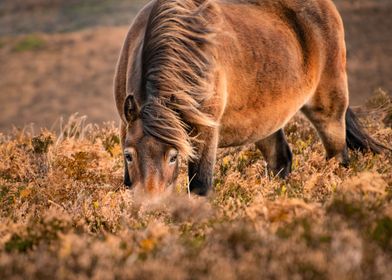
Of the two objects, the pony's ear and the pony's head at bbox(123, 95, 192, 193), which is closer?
the pony's head at bbox(123, 95, 192, 193)

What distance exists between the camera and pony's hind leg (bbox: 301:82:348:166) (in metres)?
7.02

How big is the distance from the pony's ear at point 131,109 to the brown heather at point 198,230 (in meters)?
0.59

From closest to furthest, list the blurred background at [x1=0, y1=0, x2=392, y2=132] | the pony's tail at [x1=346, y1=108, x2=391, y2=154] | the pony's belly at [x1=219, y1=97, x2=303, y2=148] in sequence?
the pony's belly at [x1=219, y1=97, x2=303, y2=148], the pony's tail at [x1=346, y1=108, x2=391, y2=154], the blurred background at [x1=0, y1=0, x2=392, y2=132]

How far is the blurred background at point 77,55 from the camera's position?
22.7 m

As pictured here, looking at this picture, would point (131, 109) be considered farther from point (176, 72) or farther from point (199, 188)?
point (199, 188)

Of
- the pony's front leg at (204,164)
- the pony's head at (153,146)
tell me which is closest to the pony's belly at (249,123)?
the pony's front leg at (204,164)

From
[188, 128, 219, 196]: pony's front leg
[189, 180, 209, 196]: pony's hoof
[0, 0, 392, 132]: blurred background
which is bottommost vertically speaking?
[0, 0, 392, 132]: blurred background

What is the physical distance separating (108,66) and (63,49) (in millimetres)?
2759

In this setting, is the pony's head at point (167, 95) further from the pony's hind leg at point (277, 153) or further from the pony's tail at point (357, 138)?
the pony's tail at point (357, 138)

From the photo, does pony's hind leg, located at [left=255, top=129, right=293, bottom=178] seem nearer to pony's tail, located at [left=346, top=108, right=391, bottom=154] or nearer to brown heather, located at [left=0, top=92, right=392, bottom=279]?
brown heather, located at [left=0, top=92, right=392, bottom=279]

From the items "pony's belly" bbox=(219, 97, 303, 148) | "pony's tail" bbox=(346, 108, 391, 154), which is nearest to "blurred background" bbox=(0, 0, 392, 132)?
"pony's tail" bbox=(346, 108, 391, 154)

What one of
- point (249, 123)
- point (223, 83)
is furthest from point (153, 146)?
point (249, 123)

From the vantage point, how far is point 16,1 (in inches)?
1631

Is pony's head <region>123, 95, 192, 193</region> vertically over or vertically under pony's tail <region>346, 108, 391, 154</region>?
over
